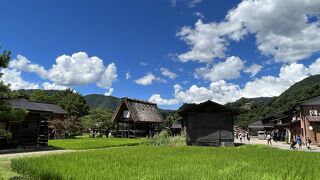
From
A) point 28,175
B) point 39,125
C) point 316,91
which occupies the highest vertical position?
point 316,91

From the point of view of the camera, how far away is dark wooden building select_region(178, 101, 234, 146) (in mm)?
31328

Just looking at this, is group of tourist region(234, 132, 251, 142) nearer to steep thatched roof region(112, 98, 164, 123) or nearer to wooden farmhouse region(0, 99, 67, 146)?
steep thatched roof region(112, 98, 164, 123)

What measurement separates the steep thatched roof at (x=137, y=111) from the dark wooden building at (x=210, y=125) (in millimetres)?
15106

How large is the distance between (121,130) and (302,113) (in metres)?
24.8

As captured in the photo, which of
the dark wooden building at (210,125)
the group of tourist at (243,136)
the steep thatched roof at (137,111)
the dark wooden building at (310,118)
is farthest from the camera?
the group of tourist at (243,136)

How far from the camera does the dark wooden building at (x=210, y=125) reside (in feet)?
103

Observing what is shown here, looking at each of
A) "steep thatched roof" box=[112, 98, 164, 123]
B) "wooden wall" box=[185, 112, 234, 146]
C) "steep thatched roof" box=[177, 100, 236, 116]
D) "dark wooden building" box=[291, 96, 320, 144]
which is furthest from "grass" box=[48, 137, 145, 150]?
"dark wooden building" box=[291, 96, 320, 144]

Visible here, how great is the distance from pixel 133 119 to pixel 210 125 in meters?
16.5

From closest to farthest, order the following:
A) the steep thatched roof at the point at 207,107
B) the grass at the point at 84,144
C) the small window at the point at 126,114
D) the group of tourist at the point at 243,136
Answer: the grass at the point at 84,144, the steep thatched roof at the point at 207,107, the group of tourist at the point at 243,136, the small window at the point at 126,114

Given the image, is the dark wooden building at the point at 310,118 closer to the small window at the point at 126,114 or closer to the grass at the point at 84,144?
the small window at the point at 126,114

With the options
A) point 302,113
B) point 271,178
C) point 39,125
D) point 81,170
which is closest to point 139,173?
point 81,170

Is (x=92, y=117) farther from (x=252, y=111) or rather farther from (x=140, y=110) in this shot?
(x=252, y=111)

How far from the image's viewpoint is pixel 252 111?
102000 millimetres

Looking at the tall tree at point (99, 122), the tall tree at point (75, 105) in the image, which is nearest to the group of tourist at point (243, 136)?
the tall tree at point (99, 122)
